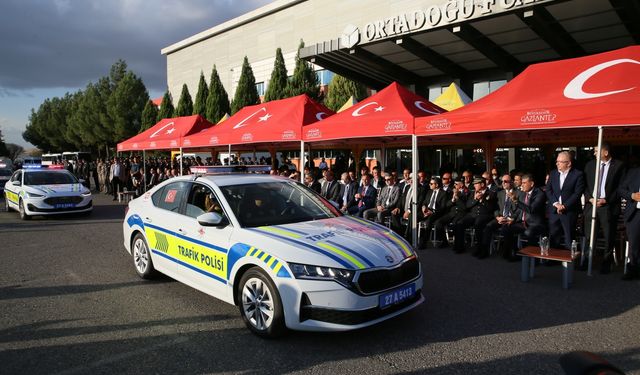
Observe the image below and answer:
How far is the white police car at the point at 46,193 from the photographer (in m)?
12.5

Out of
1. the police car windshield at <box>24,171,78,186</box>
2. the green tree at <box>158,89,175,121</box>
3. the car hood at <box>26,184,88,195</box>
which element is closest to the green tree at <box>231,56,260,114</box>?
the green tree at <box>158,89,175,121</box>

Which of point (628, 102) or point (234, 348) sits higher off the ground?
point (628, 102)

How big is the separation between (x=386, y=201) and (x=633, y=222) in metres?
4.51

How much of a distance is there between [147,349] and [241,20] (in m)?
44.4

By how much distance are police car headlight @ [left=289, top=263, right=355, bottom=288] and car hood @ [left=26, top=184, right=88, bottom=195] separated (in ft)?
38.2

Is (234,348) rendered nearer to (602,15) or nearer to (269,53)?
(602,15)

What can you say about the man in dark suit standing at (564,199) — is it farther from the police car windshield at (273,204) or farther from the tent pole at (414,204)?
the police car windshield at (273,204)

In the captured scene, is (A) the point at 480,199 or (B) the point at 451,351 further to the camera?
(A) the point at 480,199

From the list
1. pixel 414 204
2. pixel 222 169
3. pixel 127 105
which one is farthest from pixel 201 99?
pixel 222 169

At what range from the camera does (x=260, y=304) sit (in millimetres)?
4164

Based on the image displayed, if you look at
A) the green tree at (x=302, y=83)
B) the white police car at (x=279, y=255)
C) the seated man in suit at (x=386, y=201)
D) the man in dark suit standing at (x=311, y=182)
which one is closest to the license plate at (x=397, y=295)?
the white police car at (x=279, y=255)

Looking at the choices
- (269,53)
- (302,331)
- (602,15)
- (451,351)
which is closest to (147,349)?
(302,331)

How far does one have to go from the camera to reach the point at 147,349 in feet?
13.1

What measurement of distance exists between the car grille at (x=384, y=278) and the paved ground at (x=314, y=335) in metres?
0.55
